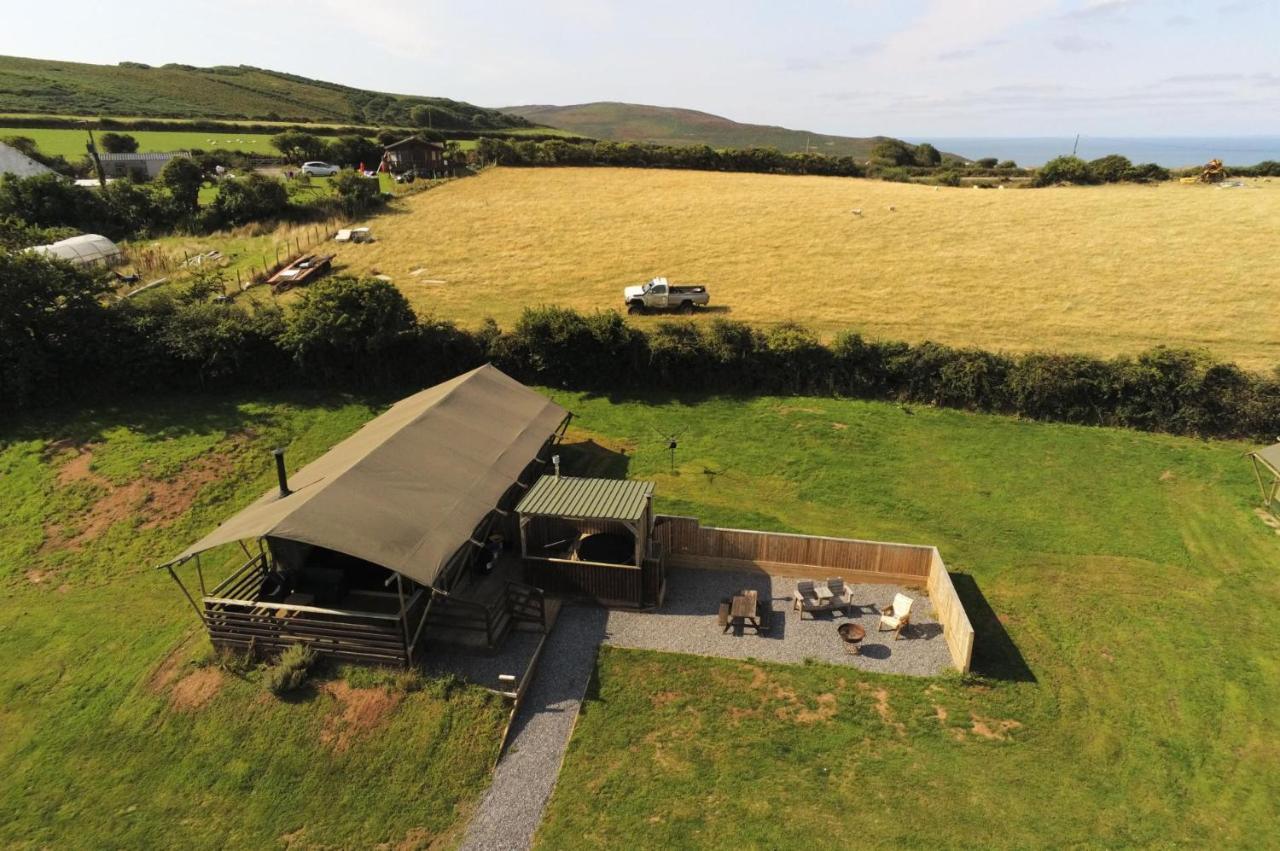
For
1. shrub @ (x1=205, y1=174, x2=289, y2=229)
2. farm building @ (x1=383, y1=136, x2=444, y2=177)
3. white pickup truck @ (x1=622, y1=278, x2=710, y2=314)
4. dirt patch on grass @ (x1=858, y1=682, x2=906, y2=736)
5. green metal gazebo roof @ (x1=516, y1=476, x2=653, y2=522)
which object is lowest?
dirt patch on grass @ (x1=858, y1=682, x2=906, y2=736)

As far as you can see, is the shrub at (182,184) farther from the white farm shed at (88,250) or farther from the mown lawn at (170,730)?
the mown lawn at (170,730)

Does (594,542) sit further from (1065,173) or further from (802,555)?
(1065,173)

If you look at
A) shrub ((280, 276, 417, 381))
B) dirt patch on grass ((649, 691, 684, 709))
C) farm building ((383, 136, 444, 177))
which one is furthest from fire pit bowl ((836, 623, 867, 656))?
farm building ((383, 136, 444, 177))

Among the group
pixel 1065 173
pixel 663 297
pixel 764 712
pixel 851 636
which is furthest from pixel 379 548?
pixel 1065 173

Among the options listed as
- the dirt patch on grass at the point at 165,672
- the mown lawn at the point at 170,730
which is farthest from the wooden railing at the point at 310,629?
the dirt patch on grass at the point at 165,672

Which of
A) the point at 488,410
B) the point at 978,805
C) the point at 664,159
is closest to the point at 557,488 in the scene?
the point at 488,410

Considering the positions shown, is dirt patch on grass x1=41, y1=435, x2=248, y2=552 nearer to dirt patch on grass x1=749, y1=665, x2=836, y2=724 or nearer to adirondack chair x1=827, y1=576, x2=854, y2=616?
dirt patch on grass x1=749, y1=665, x2=836, y2=724
